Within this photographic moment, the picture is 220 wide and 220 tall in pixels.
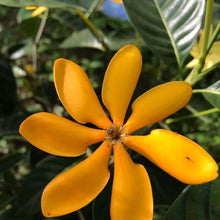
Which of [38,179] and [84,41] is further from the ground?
[84,41]

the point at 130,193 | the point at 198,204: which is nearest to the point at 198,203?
the point at 198,204

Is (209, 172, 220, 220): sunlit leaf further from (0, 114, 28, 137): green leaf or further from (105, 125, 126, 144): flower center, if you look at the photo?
(0, 114, 28, 137): green leaf

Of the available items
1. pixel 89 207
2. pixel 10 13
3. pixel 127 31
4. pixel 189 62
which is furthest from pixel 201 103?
pixel 10 13

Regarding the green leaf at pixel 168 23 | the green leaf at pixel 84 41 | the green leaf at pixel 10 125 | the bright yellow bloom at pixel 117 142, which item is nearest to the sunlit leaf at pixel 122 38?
the green leaf at pixel 84 41

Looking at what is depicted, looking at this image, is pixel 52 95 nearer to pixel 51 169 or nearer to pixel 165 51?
pixel 51 169

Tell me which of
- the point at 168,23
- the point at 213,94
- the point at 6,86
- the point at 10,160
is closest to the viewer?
the point at 213,94

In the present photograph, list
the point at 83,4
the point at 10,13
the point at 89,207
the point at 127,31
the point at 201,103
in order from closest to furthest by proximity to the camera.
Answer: the point at 83,4, the point at 89,207, the point at 201,103, the point at 127,31, the point at 10,13

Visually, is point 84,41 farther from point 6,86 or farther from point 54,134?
point 54,134

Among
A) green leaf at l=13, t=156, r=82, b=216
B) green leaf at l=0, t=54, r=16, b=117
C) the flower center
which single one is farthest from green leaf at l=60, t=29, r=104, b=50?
the flower center
